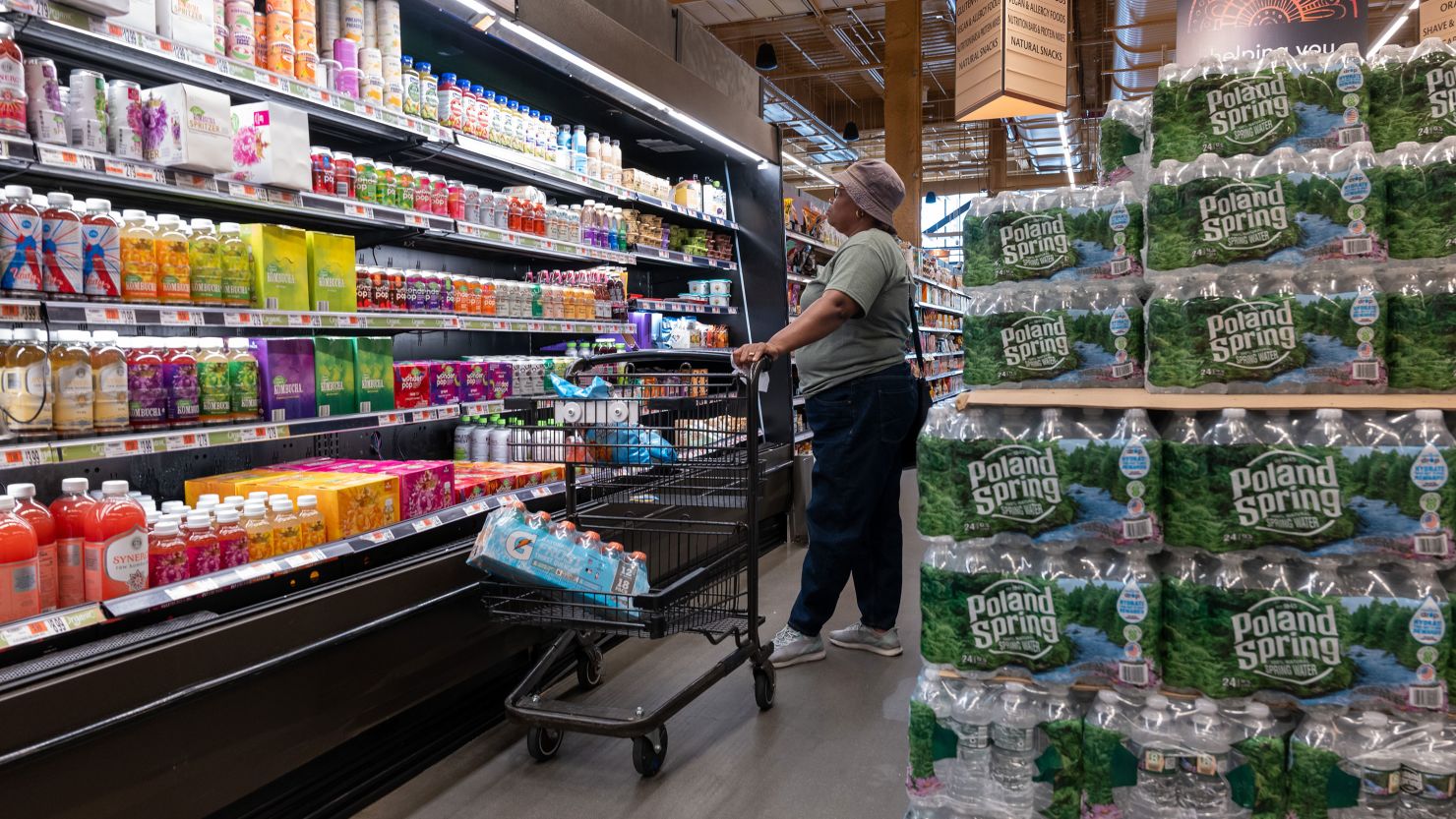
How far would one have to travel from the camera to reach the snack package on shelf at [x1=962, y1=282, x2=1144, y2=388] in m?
2.04

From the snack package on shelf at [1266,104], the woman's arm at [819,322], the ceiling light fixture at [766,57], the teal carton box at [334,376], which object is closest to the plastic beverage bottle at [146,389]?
the teal carton box at [334,376]

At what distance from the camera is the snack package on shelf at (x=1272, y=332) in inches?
72.6

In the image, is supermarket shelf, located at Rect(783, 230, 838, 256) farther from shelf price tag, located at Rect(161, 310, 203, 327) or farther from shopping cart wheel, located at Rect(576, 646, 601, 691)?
shelf price tag, located at Rect(161, 310, 203, 327)

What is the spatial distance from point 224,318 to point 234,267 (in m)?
0.15

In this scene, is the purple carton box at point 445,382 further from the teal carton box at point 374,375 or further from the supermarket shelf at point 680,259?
the supermarket shelf at point 680,259

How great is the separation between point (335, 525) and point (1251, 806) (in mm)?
2234

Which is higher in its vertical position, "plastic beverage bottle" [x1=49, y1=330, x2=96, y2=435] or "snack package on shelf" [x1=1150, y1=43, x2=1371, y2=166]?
"snack package on shelf" [x1=1150, y1=43, x2=1371, y2=166]

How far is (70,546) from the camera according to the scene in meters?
2.04

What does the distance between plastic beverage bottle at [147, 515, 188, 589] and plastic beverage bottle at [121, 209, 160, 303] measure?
54 centimetres

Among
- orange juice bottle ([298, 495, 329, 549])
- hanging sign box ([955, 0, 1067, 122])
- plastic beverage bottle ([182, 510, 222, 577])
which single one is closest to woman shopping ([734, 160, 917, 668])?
orange juice bottle ([298, 495, 329, 549])

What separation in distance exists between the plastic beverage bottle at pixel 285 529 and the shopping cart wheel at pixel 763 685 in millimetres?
1446

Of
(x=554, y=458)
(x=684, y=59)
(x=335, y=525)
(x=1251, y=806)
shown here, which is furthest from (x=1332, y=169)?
(x=684, y=59)

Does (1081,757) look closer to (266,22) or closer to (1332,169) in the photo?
(1332,169)

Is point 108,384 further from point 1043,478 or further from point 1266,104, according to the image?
point 1266,104
